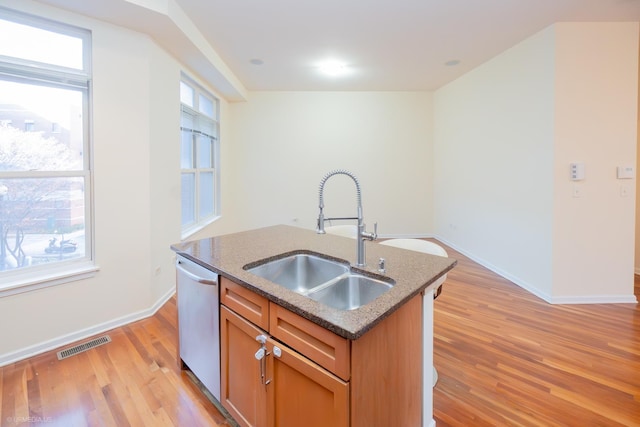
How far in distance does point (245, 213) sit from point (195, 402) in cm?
414

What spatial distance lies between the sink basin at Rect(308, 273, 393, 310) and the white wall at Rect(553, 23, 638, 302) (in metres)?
2.67

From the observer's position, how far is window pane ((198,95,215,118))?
4.43 m

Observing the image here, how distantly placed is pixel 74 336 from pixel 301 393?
2255mm

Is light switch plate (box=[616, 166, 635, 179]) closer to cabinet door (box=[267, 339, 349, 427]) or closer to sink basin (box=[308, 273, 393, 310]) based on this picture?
sink basin (box=[308, 273, 393, 310])

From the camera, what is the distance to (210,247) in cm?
189

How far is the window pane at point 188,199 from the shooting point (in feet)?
12.7

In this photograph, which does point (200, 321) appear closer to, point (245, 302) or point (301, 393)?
point (245, 302)

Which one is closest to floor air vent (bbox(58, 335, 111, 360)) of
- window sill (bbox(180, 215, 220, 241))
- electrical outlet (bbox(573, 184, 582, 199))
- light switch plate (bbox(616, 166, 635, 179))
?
window sill (bbox(180, 215, 220, 241))

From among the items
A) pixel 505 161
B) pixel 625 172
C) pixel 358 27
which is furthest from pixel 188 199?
pixel 625 172

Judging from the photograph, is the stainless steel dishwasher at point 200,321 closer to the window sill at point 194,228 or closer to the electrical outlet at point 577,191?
the window sill at point 194,228

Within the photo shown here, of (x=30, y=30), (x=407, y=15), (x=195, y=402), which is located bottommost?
(x=195, y=402)

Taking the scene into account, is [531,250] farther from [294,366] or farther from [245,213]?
[245,213]

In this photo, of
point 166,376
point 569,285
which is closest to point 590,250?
point 569,285

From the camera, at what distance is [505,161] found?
3707mm
